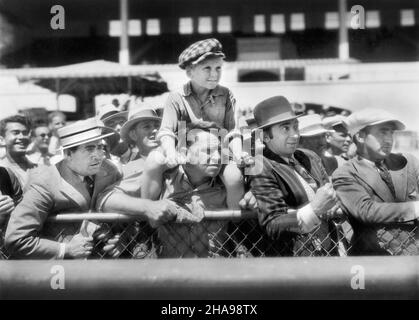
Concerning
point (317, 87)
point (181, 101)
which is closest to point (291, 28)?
point (317, 87)

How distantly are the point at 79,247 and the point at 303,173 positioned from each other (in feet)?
3.48

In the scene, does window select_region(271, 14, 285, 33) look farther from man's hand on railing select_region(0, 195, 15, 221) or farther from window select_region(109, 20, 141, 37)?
man's hand on railing select_region(0, 195, 15, 221)

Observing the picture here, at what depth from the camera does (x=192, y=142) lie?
2.81 m

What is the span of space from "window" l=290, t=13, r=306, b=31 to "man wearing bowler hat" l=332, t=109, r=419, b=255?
0.58m

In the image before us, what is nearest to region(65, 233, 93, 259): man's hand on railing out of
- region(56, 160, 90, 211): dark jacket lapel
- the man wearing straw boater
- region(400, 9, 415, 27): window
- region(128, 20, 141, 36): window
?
the man wearing straw boater

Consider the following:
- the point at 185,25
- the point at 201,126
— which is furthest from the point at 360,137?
the point at 185,25

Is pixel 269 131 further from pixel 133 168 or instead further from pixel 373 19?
pixel 373 19

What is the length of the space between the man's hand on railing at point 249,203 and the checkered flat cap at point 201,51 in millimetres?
653

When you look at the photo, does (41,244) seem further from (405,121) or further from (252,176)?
(405,121)

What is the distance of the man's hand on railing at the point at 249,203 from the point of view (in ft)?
9.01

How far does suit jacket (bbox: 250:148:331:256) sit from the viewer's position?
8.75 feet

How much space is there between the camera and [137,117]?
10.4 ft

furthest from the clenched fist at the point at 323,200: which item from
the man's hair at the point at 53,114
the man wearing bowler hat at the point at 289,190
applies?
the man's hair at the point at 53,114

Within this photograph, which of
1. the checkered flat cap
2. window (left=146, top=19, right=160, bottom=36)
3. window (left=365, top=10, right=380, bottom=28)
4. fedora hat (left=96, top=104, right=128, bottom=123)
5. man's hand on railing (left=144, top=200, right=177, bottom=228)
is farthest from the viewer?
fedora hat (left=96, top=104, right=128, bottom=123)
